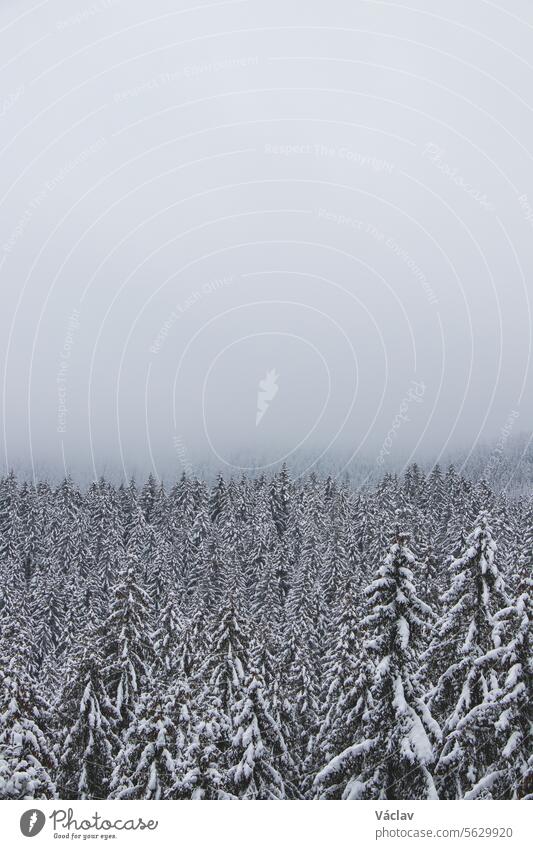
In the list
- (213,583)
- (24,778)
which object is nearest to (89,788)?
(24,778)

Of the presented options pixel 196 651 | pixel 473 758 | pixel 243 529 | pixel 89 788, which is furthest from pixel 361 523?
pixel 473 758

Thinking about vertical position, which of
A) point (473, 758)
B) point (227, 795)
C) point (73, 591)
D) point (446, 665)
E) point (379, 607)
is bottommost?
point (73, 591)

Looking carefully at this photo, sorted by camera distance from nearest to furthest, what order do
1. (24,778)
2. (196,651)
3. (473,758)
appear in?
1. (473,758)
2. (24,778)
3. (196,651)

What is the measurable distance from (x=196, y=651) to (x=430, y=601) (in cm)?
1258

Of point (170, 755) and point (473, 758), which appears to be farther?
point (170, 755)

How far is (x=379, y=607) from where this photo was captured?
16.4 m

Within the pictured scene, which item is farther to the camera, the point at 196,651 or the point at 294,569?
the point at 294,569

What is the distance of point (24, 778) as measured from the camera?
1814 cm

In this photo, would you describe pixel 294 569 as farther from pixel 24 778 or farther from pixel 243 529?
pixel 24 778

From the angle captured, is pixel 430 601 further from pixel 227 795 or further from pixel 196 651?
pixel 227 795

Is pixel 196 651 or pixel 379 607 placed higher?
pixel 379 607

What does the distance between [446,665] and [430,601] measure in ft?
50.8

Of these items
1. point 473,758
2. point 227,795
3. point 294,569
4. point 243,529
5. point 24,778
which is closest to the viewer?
point 473,758
